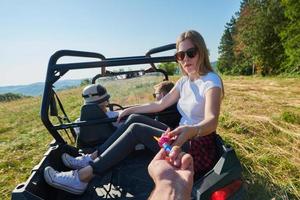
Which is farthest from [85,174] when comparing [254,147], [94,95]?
[254,147]

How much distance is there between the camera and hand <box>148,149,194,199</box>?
957mm

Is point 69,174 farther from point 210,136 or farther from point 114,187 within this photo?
point 210,136

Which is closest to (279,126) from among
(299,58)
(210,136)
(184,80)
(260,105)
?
(260,105)

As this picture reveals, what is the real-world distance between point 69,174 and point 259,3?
A: 28.4m

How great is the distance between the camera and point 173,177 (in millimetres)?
1017

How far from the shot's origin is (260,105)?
A: 716 centimetres

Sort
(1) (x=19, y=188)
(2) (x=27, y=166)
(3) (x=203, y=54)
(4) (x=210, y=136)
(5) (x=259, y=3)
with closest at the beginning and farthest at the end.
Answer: (1) (x=19, y=188)
(4) (x=210, y=136)
(3) (x=203, y=54)
(2) (x=27, y=166)
(5) (x=259, y=3)

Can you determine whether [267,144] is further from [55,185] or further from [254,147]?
[55,185]

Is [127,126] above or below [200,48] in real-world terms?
below

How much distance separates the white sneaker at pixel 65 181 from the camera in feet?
8.43

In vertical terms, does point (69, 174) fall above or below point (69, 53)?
below

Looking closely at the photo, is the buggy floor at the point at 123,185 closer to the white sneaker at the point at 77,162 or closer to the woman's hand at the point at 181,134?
the white sneaker at the point at 77,162

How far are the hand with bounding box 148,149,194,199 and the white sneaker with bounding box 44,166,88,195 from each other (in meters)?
1.57

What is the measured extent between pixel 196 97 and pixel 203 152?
1.68 feet
